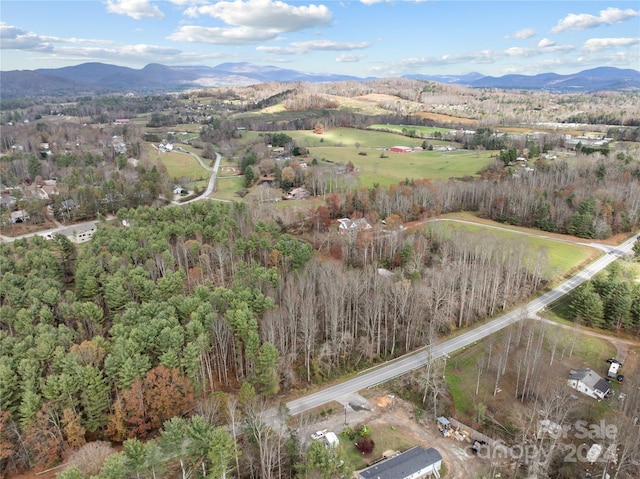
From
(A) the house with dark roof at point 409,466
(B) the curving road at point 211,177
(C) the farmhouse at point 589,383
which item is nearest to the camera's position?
(A) the house with dark roof at point 409,466

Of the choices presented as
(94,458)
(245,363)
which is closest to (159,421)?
(94,458)

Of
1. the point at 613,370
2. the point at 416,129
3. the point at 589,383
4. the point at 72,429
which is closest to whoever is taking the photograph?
the point at 72,429

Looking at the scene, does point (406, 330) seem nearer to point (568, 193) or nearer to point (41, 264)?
point (41, 264)

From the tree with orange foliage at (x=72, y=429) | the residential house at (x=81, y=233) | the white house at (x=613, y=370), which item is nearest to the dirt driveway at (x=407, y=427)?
the tree with orange foliage at (x=72, y=429)

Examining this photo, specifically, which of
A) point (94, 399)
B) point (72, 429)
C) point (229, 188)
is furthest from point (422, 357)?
point (229, 188)

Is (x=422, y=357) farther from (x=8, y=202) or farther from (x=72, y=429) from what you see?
(x=8, y=202)

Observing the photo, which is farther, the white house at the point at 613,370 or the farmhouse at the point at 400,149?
the farmhouse at the point at 400,149

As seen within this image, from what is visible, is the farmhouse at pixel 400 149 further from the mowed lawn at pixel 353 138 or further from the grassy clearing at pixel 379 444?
the grassy clearing at pixel 379 444
